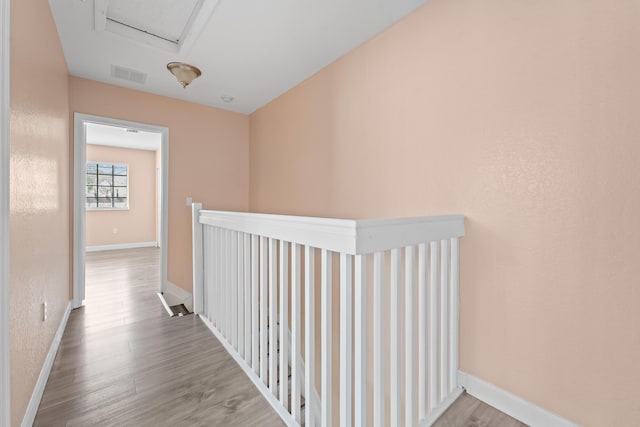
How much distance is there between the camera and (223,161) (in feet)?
12.4

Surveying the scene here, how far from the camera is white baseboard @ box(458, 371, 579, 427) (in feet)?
4.19

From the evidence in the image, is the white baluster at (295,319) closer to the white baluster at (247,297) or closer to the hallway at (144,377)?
the hallway at (144,377)

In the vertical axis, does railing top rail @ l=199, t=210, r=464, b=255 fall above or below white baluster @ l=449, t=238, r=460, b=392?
above

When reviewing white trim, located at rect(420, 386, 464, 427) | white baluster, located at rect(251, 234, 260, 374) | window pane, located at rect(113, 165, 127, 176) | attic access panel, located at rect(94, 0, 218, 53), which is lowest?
white trim, located at rect(420, 386, 464, 427)

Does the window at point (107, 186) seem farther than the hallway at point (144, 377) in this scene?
Yes

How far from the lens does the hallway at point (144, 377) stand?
1388 mm

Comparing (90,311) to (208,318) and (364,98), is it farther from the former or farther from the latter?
(364,98)

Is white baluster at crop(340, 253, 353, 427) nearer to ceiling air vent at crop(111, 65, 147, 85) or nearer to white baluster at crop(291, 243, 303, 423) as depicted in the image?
white baluster at crop(291, 243, 303, 423)

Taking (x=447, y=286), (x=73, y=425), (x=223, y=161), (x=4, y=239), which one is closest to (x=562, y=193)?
(x=447, y=286)

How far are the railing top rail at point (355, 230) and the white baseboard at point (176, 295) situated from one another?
2237 millimetres

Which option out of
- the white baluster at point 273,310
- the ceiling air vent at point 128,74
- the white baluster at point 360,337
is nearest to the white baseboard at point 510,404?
the white baluster at point 360,337

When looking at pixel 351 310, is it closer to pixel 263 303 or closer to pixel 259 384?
pixel 263 303

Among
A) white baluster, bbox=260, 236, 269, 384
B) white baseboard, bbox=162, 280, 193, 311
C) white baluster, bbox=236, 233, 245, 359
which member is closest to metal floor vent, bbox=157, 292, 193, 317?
Answer: white baseboard, bbox=162, 280, 193, 311

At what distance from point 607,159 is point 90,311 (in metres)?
4.00
